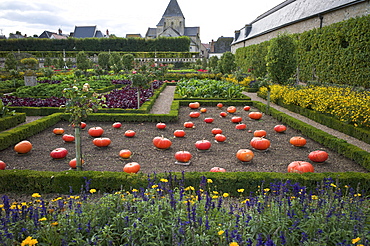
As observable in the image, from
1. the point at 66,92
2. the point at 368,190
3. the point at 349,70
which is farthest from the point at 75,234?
the point at 349,70

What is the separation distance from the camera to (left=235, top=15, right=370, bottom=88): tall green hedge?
1159cm

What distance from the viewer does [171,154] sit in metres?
5.67

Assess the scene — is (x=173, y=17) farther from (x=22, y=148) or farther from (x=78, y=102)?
(x=78, y=102)

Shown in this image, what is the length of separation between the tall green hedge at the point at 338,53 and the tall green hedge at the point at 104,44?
90.3 ft

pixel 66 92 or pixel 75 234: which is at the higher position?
pixel 66 92

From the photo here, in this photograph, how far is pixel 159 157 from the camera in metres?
5.49

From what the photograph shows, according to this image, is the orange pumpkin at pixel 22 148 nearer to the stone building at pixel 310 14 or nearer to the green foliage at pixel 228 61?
the stone building at pixel 310 14

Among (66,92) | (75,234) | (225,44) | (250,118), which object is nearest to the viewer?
(75,234)

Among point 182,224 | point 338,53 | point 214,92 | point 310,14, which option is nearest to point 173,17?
point 310,14

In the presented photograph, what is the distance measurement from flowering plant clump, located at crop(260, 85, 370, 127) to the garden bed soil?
4.80ft

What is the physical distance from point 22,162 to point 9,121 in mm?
3293

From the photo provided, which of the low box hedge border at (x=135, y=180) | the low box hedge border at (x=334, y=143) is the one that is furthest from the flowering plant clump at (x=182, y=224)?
the low box hedge border at (x=334, y=143)

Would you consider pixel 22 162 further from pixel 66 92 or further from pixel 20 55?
pixel 20 55

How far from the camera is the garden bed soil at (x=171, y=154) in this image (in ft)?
16.5
